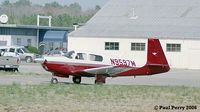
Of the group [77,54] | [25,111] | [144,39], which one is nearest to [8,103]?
[25,111]

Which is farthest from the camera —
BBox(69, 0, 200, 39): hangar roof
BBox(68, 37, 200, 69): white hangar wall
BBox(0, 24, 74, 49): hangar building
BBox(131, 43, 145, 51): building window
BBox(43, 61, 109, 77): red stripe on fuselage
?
BBox(0, 24, 74, 49): hangar building

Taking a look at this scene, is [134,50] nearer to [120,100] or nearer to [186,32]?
[186,32]

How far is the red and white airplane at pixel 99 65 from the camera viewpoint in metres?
31.8

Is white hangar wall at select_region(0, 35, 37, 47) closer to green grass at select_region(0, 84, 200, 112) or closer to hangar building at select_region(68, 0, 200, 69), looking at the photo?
hangar building at select_region(68, 0, 200, 69)

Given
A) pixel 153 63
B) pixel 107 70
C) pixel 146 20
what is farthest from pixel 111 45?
pixel 107 70

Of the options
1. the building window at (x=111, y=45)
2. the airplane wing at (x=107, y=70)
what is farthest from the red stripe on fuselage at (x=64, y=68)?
the building window at (x=111, y=45)

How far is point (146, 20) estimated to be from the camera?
7244cm

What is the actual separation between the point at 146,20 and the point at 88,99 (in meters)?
52.0

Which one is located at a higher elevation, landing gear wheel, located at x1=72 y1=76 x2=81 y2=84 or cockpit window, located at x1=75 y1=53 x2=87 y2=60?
cockpit window, located at x1=75 y1=53 x2=87 y2=60

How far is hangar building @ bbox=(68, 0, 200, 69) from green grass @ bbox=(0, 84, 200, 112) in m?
39.3

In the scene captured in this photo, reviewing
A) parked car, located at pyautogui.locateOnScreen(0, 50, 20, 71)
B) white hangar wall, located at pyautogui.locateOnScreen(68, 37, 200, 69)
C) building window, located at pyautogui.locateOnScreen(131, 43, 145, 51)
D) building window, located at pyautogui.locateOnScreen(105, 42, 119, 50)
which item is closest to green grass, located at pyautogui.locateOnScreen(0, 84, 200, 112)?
parked car, located at pyautogui.locateOnScreen(0, 50, 20, 71)

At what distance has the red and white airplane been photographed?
1251 inches

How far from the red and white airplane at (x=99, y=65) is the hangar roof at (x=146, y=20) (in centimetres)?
3363

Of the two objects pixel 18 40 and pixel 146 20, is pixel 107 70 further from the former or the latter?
pixel 18 40
